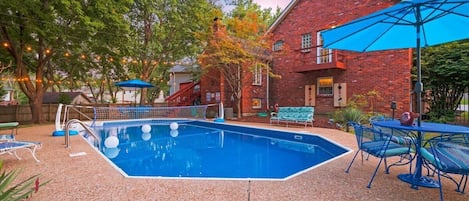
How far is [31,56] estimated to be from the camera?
1399cm

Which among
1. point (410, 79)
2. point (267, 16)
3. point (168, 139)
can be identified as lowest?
point (168, 139)

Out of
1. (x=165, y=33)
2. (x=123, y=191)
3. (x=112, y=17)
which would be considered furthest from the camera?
(x=165, y=33)

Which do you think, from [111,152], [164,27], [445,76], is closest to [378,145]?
[111,152]

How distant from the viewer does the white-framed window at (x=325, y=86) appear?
1373 cm

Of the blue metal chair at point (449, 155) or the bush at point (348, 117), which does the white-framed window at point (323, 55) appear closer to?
the bush at point (348, 117)

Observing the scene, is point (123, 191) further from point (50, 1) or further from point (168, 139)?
point (50, 1)

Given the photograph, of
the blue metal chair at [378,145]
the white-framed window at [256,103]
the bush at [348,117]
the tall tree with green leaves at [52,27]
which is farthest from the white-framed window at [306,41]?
the blue metal chair at [378,145]

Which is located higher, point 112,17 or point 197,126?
point 112,17

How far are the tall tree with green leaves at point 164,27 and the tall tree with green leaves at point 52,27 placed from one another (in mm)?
2235

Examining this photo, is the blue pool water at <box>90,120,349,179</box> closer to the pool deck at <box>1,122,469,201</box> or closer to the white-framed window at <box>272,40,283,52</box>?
the pool deck at <box>1,122,469,201</box>

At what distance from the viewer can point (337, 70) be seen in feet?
43.7

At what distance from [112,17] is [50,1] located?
223 cm

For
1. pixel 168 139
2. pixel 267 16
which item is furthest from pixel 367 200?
pixel 267 16

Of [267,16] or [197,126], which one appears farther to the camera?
[267,16]
